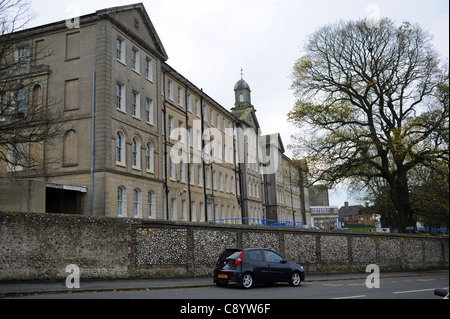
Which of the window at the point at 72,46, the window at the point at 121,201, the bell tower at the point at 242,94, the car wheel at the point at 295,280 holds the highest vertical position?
the bell tower at the point at 242,94

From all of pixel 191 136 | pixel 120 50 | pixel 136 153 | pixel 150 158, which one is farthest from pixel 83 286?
pixel 191 136

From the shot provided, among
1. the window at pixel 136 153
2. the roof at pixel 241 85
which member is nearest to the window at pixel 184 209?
the window at pixel 136 153

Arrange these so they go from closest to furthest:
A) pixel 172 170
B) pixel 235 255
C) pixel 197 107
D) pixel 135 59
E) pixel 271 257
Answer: pixel 235 255, pixel 271 257, pixel 135 59, pixel 172 170, pixel 197 107

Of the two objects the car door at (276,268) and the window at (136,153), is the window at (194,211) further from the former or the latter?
the car door at (276,268)

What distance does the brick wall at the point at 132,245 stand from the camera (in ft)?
54.3

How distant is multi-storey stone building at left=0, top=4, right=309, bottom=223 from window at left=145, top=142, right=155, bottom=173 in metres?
0.08

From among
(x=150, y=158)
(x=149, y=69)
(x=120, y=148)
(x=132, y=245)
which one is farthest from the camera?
(x=149, y=69)

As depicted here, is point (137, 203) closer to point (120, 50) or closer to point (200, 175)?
point (120, 50)

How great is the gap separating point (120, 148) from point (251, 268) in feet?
54.9

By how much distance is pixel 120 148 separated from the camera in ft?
101

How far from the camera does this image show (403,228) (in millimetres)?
36844

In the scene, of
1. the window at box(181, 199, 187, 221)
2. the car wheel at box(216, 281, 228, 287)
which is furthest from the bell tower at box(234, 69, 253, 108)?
the car wheel at box(216, 281, 228, 287)

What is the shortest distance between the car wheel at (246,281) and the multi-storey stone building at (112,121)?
40.0 feet

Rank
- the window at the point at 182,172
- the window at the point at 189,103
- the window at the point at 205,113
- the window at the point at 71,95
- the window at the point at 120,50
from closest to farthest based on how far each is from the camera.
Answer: the window at the point at 71,95 → the window at the point at 120,50 → the window at the point at 182,172 → the window at the point at 189,103 → the window at the point at 205,113
